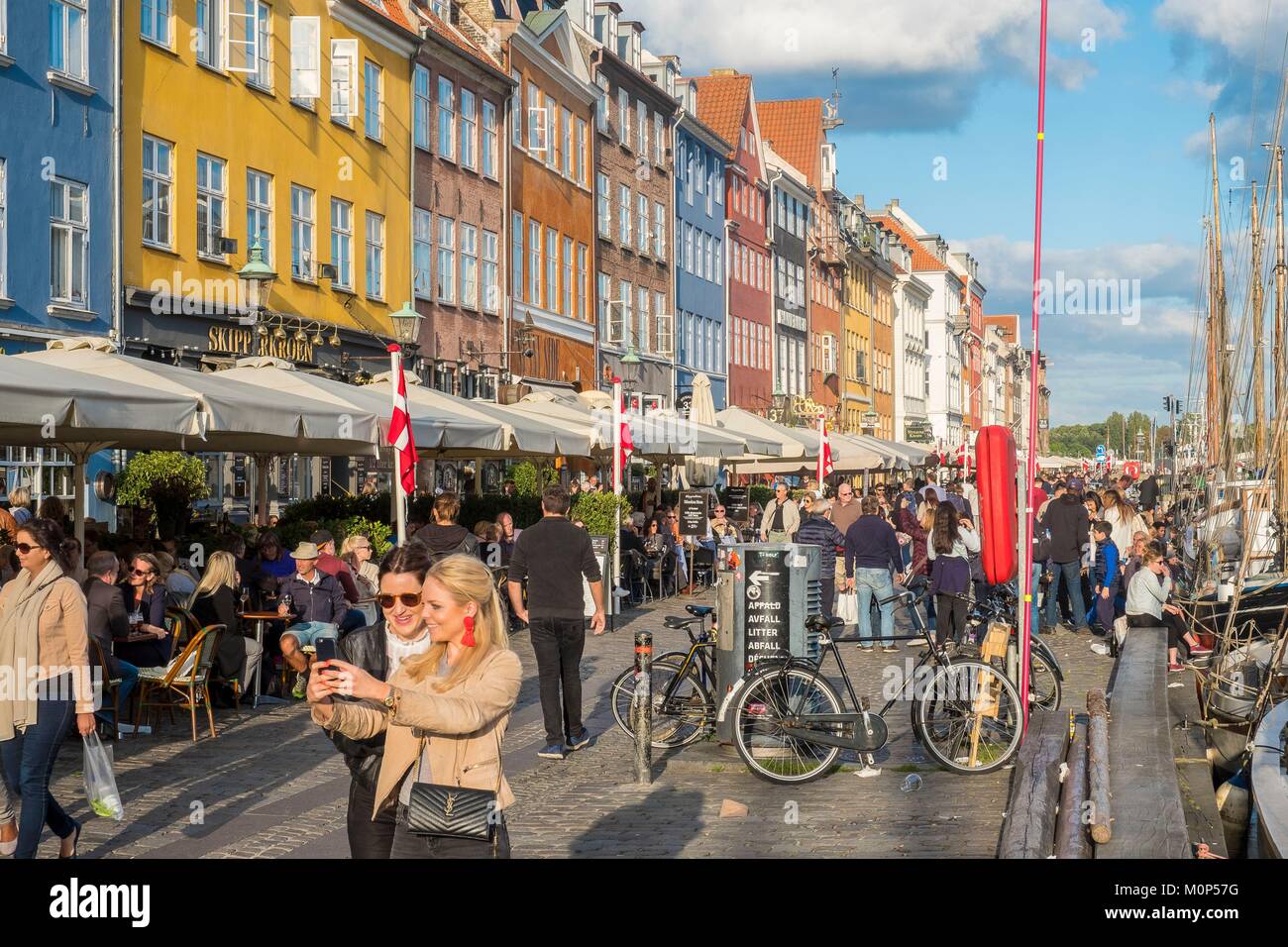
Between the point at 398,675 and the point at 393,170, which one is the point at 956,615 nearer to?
the point at 398,675

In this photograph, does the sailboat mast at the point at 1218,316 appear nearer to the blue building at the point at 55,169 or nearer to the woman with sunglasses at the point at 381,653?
the blue building at the point at 55,169

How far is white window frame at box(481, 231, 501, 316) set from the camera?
123ft

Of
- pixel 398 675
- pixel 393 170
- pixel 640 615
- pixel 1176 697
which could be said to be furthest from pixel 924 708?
pixel 393 170

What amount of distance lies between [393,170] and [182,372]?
19.5 metres

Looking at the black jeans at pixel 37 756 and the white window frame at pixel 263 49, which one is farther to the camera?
the white window frame at pixel 263 49

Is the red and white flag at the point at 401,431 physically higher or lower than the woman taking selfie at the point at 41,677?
higher

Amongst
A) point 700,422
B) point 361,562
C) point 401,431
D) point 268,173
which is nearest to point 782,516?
point 700,422

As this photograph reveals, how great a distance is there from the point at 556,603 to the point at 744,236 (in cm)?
5459

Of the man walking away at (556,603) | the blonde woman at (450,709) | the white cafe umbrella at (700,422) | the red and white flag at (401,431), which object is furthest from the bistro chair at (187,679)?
the white cafe umbrella at (700,422)

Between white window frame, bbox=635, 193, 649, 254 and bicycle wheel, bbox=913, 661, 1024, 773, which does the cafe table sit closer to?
bicycle wheel, bbox=913, 661, 1024, 773

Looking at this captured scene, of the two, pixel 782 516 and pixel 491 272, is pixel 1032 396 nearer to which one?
pixel 782 516

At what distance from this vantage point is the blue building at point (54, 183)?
69.5 ft

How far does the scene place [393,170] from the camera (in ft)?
108

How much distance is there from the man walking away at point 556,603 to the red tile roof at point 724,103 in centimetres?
5187
